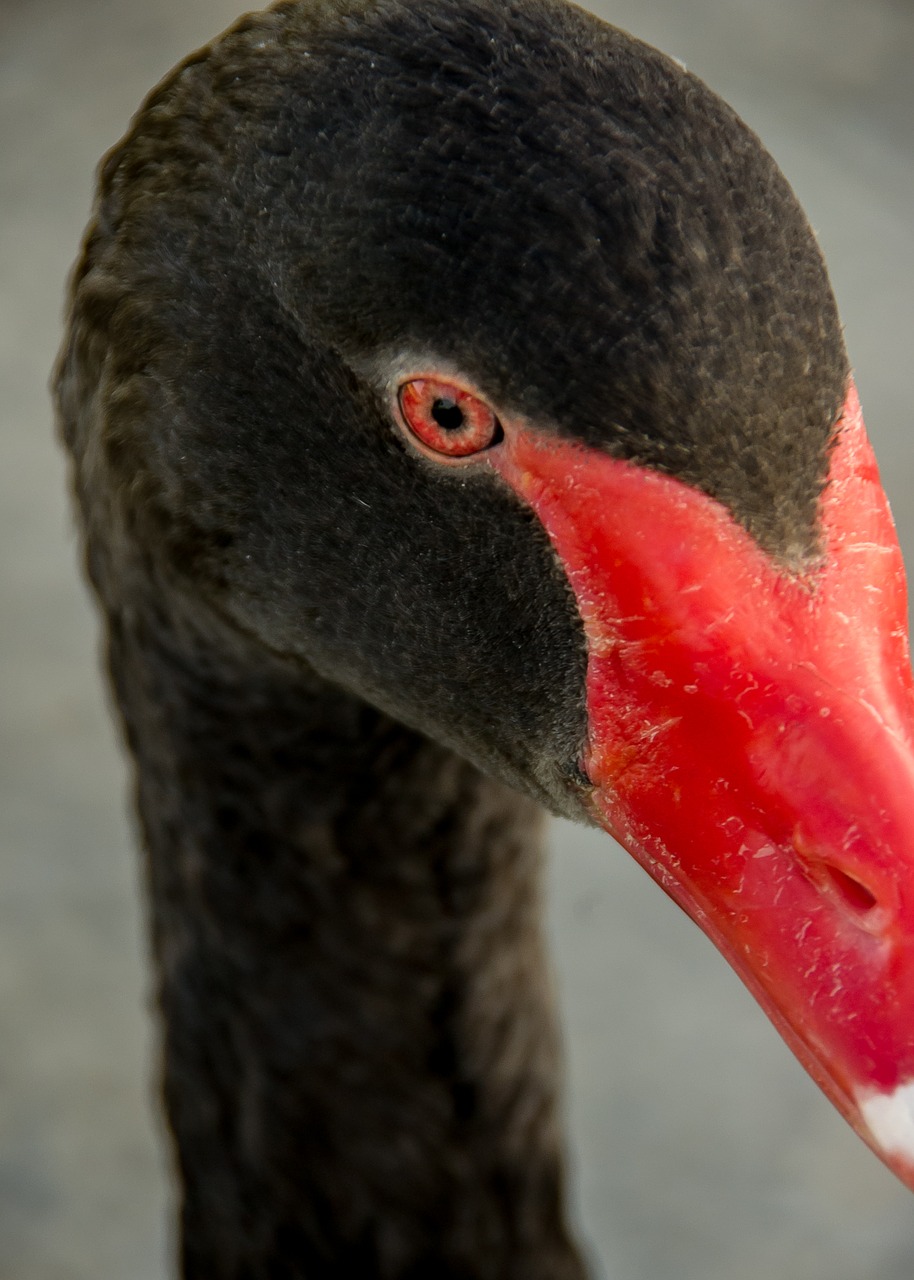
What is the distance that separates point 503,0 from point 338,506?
0.39m

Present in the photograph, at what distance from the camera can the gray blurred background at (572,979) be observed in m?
2.78

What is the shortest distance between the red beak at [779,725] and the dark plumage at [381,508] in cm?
3

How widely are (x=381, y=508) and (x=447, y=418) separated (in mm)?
129

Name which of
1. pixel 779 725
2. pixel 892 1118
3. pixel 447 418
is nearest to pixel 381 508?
pixel 447 418

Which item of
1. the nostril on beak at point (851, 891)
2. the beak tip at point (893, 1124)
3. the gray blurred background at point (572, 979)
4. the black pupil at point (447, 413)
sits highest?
the gray blurred background at point (572, 979)

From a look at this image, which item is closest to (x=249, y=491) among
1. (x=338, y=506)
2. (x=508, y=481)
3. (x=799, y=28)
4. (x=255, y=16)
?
(x=338, y=506)

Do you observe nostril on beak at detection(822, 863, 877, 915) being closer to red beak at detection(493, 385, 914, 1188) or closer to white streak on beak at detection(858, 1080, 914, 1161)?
red beak at detection(493, 385, 914, 1188)

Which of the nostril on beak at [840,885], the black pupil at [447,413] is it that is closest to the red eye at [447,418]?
the black pupil at [447,413]

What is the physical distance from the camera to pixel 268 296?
3.80ft

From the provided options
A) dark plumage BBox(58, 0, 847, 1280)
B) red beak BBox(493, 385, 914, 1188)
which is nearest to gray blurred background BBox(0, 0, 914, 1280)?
dark plumage BBox(58, 0, 847, 1280)

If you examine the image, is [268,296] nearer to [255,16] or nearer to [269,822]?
[255,16]

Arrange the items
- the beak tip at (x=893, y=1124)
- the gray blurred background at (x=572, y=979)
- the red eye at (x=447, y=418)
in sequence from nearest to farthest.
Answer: the beak tip at (x=893, y=1124) → the red eye at (x=447, y=418) → the gray blurred background at (x=572, y=979)

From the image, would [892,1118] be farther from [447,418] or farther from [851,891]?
[447,418]

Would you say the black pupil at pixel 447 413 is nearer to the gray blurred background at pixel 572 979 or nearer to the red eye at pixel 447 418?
the red eye at pixel 447 418
